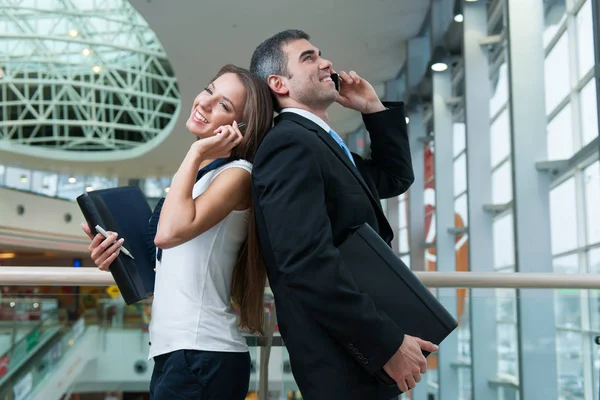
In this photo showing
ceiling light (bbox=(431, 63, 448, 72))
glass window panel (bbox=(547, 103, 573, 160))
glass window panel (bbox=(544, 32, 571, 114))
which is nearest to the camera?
glass window panel (bbox=(544, 32, 571, 114))

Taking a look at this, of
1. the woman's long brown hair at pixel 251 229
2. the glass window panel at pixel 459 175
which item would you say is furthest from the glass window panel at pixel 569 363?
the glass window panel at pixel 459 175

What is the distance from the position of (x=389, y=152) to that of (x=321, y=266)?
966 millimetres

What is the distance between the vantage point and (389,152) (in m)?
2.61

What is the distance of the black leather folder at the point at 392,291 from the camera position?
186 centimetres

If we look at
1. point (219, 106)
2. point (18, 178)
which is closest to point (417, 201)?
point (219, 106)

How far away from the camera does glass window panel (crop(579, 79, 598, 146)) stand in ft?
28.0

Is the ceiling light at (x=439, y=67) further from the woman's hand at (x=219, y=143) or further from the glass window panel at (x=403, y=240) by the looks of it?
the woman's hand at (x=219, y=143)

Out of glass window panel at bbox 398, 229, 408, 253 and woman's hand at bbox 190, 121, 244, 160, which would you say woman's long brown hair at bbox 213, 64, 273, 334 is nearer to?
woman's hand at bbox 190, 121, 244, 160

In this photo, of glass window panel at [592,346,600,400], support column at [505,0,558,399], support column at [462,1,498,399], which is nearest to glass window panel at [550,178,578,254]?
support column at [505,0,558,399]

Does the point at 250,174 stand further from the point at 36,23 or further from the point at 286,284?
the point at 36,23

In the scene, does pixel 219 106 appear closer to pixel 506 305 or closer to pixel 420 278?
pixel 420 278

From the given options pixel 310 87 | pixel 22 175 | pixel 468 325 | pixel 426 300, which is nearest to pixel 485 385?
pixel 468 325

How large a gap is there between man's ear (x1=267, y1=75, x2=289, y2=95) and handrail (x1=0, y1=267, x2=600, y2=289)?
1244 millimetres

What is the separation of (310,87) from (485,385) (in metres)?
1.94
